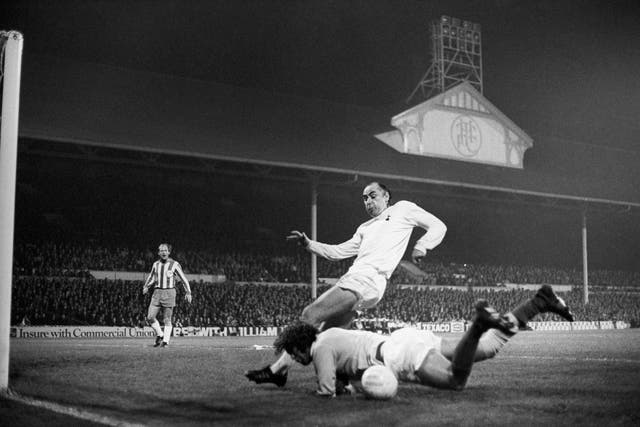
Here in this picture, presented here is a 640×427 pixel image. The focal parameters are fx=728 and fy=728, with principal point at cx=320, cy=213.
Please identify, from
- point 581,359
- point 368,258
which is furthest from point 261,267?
point 368,258

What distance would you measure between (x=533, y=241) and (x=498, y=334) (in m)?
35.7

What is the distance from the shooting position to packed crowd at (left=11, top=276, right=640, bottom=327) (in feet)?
73.0

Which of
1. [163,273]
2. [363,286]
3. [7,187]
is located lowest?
[363,286]

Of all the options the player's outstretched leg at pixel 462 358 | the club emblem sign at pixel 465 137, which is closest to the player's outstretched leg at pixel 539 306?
the player's outstretched leg at pixel 462 358

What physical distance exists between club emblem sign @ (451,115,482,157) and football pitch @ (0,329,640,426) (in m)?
25.4

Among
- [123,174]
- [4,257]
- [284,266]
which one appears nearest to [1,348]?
[4,257]

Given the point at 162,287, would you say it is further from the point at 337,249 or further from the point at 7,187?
the point at 7,187

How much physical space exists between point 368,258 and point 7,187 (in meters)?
3.62

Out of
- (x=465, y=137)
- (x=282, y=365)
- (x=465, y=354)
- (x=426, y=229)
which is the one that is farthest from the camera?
(x=465, y=137)

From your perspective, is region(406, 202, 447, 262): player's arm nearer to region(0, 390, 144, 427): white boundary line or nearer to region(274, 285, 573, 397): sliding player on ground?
region(274, 285, 573, 397): sliding player on ground

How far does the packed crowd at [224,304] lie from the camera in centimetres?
2227

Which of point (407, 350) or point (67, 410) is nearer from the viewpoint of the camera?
point (67, 410)

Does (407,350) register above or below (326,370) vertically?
above

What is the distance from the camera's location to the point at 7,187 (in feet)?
22.0
